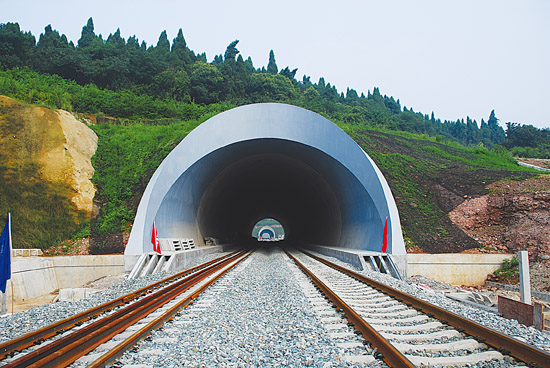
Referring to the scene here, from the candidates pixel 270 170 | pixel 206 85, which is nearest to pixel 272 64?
pixel 206 85

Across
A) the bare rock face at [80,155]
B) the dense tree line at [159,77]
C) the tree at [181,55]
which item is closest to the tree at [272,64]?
the tree at [181,55]

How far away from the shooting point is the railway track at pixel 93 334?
3.16 metres

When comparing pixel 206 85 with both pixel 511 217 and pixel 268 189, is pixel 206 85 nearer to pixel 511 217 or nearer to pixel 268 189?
pixel 268 189

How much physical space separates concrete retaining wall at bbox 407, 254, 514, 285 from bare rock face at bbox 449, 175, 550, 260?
1538 millimetres

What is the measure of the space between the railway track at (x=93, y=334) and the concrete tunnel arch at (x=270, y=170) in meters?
6.75

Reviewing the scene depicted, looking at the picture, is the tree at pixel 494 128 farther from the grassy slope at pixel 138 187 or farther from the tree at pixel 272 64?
the grassy slope at pixel 138 187

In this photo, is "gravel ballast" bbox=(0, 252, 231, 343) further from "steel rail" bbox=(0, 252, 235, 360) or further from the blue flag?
the blue flag

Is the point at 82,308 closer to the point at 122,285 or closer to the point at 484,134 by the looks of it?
the point at 122,285

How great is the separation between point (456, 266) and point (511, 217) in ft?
15.8

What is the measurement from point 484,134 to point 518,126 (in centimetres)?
7028

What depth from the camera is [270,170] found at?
20688 millimetres

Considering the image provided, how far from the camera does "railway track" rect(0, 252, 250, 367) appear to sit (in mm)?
3160

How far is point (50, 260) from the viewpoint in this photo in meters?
13.1

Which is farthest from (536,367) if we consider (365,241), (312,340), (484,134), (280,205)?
(484,134)
